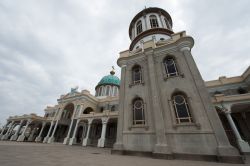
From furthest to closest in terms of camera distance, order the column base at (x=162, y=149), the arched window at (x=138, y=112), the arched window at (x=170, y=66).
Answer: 1. the arched window at (x=170, y=66)
2. the arched window at (x=138, y=112)
3. the column base at (x=162, y=149)

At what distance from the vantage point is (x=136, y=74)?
12.8 m

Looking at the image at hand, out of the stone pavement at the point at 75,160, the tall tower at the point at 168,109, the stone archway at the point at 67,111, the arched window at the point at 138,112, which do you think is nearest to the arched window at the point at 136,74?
the tall tower at the point at 168,109

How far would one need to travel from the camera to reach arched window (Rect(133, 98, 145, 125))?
10.0m

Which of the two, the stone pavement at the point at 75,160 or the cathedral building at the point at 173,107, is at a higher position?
the cathedral building at the point at 173,107

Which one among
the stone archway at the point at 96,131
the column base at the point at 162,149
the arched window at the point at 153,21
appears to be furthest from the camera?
the stone archway at the point at 96,131

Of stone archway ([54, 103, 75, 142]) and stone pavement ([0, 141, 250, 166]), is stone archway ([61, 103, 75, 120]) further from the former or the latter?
stone pavement ([0, 141, 250, 166])

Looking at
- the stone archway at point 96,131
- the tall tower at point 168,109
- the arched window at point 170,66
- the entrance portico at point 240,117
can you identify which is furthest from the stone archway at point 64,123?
the entrance portico at point 240,117

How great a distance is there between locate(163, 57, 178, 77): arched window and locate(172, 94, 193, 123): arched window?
2.26 m

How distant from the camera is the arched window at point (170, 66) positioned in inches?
424

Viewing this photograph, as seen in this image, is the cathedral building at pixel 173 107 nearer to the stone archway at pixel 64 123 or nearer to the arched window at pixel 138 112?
the arched window at pixel 138 112

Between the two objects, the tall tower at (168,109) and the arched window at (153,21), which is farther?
the arched window at (153,21)

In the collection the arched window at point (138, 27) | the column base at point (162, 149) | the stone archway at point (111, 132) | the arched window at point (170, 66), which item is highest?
the arched window at point (138, 27)

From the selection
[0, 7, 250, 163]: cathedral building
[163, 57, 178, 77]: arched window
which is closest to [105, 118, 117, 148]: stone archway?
[0, 7, 250, 163]: cathedral building

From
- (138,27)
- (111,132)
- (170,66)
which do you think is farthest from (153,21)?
(111,132)
